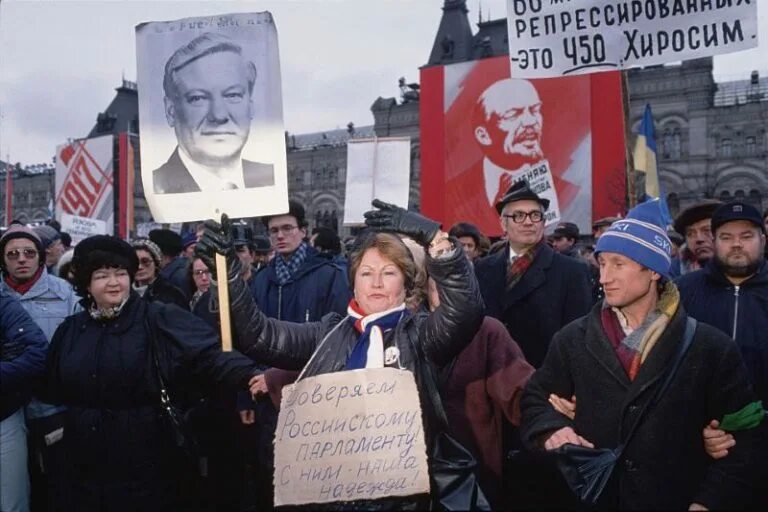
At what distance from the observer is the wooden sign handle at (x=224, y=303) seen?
107 inches

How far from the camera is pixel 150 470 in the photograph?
3400 mm

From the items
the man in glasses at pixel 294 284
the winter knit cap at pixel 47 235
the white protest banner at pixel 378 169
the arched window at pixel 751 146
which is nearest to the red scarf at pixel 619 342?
the man in glasses at pixel 294 284

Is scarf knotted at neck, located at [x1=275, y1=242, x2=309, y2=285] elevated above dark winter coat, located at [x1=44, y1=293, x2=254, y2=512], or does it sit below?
above

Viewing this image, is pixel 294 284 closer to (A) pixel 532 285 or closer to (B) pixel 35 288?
(A) pixel 532 285

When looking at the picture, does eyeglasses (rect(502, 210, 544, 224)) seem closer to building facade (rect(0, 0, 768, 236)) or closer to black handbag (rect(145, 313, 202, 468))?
black handbag (rect(145, 313, 202, 468))

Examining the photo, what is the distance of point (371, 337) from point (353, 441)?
0.39 metres

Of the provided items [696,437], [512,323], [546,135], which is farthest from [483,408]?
[546,135]

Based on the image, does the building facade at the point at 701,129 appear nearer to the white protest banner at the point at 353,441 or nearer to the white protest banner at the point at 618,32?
the white protest banner at the point at 618,32

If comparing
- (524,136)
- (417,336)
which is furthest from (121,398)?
(524,136)

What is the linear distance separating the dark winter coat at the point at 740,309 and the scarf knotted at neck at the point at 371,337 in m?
1.86

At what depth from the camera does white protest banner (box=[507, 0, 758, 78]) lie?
15.6 ft

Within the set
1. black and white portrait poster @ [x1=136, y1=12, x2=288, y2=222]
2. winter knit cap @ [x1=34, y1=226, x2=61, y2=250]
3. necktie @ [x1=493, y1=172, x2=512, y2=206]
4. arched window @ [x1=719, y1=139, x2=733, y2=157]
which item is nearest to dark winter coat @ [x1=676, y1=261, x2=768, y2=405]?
black and white portrait poster @ [x1=136, y1=12, x2=288, y2=222]

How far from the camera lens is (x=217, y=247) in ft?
9.14

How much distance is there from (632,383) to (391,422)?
3.02ft
